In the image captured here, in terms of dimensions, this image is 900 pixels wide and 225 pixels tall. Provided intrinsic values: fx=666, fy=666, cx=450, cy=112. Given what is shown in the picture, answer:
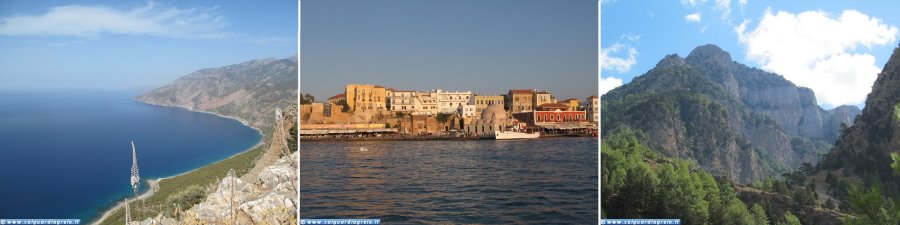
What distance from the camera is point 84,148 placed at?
5.51m

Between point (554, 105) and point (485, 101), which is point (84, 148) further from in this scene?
point (554, 105)

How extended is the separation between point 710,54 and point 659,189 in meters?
1.39

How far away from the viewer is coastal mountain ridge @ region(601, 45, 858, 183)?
666 centimetres

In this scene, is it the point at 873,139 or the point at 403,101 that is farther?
the point at 873,139

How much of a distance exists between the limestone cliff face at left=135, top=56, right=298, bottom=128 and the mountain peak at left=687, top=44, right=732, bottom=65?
12.2 feet

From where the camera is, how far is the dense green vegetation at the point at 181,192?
17.7 ft

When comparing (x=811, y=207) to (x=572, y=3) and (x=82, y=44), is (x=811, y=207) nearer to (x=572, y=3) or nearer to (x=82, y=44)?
(x=572, y=3)

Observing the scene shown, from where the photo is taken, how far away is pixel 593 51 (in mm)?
5461

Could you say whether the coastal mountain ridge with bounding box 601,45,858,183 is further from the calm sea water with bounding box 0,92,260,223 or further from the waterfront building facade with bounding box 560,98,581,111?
the calm sea water with bounding box 0,92,260,223

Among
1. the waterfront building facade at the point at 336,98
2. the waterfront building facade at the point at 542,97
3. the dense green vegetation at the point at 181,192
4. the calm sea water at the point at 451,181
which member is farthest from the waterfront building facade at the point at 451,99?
the dense green vegetation at the point at 181,192

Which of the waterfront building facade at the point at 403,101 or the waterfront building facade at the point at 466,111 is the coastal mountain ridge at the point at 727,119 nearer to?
the waterfront building facade at the point at 466,111

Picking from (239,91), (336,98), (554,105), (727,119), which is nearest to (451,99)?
(554,105)

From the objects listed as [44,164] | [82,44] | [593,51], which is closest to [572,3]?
[593,51]

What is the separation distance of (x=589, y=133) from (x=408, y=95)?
1.60 metres
